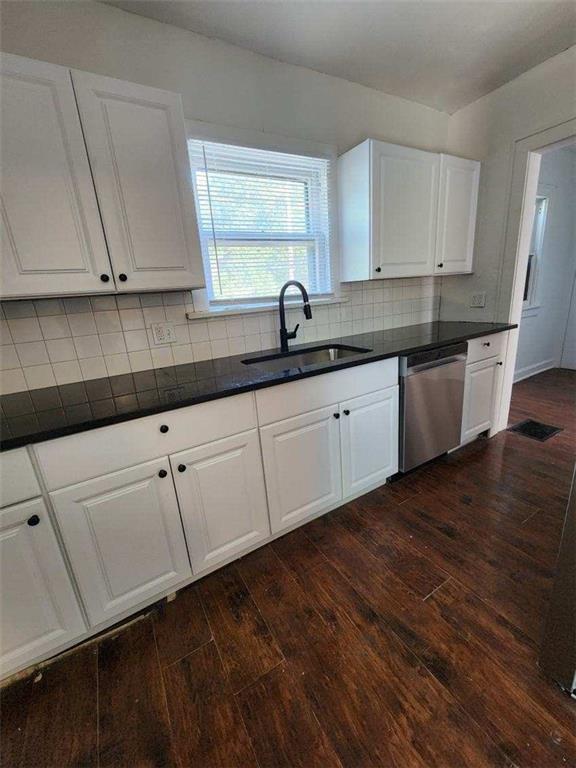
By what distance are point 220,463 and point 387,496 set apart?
3.90ft

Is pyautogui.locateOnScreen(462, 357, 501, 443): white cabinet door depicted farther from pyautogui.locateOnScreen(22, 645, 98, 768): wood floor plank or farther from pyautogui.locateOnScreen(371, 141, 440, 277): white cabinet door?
pyautogui.locateOnScreen(22, 645, 98, 768): wood floor plank

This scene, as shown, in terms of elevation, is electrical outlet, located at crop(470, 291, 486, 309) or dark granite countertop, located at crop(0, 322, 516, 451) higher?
electrical outlet, located at crop(470, 291, 486, 309)

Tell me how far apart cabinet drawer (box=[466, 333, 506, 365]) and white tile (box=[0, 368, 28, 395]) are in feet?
8.48

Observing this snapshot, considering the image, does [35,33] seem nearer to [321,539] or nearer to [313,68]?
[313,68]

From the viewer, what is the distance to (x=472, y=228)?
245 centimetres

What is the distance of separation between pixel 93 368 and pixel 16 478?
69 cm

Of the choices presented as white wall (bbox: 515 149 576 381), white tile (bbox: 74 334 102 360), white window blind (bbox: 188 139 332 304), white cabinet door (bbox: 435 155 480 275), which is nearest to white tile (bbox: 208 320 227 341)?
white window blind (bbox: 188 139 332 304)

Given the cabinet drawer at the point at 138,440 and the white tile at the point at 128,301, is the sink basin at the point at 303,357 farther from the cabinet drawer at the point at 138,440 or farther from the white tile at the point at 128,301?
the white tile at the point at 128,301

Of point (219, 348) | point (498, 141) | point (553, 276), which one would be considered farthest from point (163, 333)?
point (553, 276)

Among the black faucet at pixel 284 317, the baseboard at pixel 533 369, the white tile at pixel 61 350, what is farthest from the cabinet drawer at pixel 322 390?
the baseboard at pixel 533 369

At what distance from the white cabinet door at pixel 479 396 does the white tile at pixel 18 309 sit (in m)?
2.57

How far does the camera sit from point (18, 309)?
1.40 metres

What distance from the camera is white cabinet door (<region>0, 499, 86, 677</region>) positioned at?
104 cm

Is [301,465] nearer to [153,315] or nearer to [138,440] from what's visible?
[138,440]
